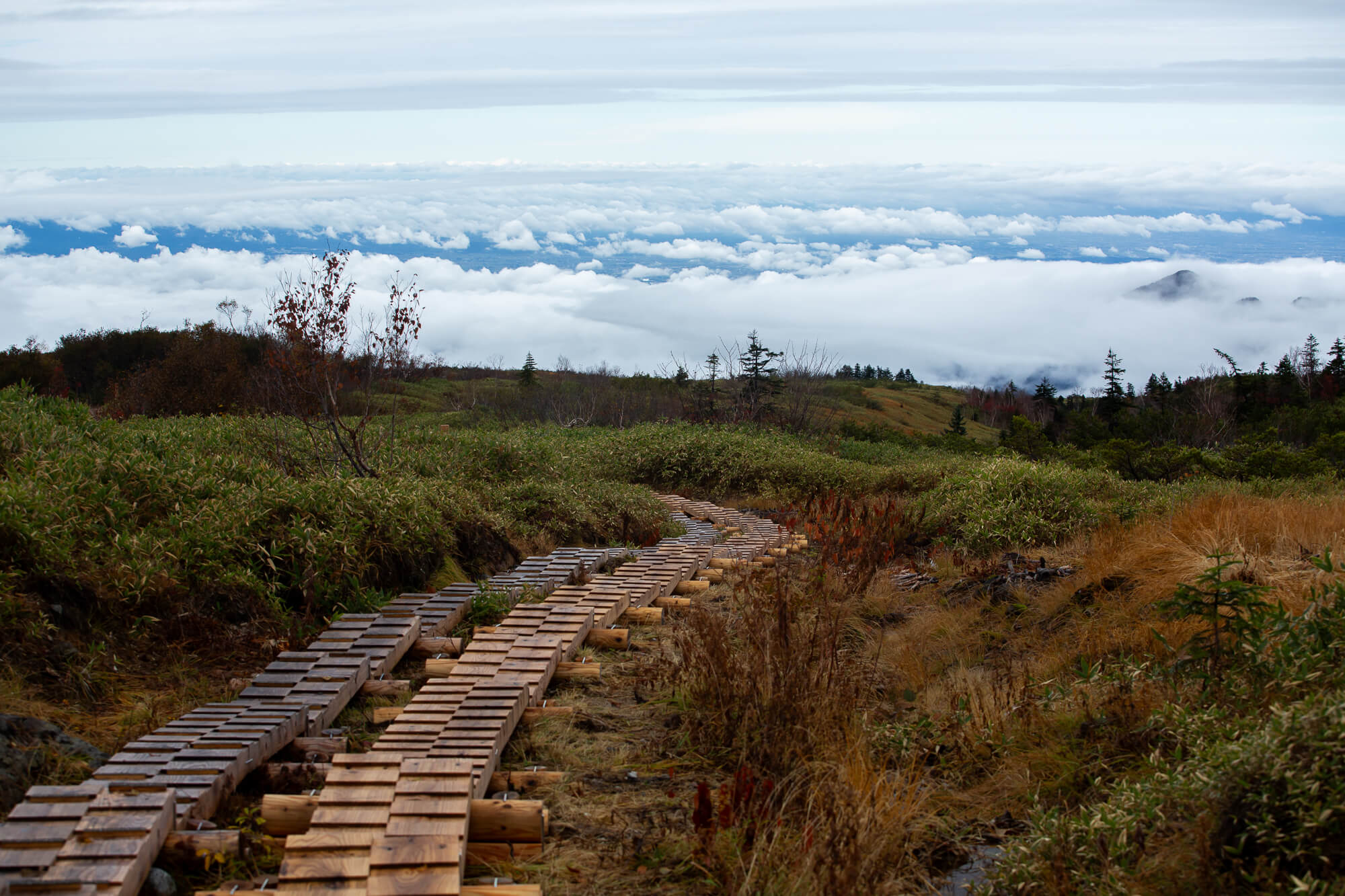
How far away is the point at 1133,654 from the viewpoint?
5.05 meters

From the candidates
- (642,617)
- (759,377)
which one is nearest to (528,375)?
(759,377)

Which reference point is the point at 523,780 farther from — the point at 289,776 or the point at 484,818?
the point at 289,776

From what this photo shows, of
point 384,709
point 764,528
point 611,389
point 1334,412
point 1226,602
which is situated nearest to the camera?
point 1226,602

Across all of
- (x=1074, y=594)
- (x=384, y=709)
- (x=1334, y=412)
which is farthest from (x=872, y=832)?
(x=1334, y=412)

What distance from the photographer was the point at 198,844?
139 inches

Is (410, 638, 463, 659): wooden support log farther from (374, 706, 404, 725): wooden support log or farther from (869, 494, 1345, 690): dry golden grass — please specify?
(869, 494, 1345, 690): dry golden grass

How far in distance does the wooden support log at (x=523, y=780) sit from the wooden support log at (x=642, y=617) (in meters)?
2.79

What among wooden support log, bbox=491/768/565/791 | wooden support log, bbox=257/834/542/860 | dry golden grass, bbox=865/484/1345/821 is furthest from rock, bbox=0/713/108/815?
dry golden grass, bbox=865/484/1345/821

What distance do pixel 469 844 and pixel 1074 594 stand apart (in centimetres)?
462

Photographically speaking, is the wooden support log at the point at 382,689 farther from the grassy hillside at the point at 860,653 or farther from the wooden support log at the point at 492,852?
the wooden support log at the point at 492,852

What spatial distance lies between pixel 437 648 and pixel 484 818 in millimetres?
2456

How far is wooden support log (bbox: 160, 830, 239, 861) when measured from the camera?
→ 139 inches

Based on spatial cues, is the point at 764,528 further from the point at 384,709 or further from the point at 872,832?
the point at 872,832

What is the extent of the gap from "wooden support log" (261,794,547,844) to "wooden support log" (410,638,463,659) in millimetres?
2245
